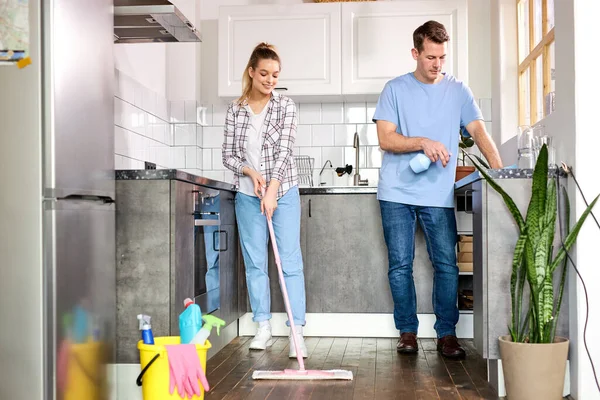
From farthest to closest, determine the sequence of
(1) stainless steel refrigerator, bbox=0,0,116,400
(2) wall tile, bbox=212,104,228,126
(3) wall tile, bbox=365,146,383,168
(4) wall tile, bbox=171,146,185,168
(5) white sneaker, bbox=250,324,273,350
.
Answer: (2) wall tile, bbox=212,104,228,126 → (3) wall tile, bbox=365,146,383,168 → (4) wall tile, bbox=171,146,185,168 → (5) white sneaker, bbox=250,324,273,350 → (1) stainless steel refrigerator, bbox=0,0,116,400

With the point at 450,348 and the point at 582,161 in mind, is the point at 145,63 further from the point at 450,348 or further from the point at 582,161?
the point at 582,161

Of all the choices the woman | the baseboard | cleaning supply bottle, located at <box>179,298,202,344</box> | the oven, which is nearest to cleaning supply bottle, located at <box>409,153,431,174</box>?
the woman

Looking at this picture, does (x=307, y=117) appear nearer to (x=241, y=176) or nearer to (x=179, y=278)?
(x=241, y=176)

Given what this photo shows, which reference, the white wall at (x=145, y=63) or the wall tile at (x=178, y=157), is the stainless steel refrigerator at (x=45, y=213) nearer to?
the white wall at (x=145, y=63)

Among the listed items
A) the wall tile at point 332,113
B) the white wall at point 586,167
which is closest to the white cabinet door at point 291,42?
the wall tile at point 332,113

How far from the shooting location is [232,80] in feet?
15.7

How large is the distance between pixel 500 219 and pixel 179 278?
1.21m

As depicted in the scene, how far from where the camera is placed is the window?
12.4 ft

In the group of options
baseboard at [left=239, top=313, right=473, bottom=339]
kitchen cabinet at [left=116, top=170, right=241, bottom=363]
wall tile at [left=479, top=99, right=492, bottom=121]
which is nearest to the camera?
kitchen cabinet at [left=116, top=170, right=241, bottom=363]

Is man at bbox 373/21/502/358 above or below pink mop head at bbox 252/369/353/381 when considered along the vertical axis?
above

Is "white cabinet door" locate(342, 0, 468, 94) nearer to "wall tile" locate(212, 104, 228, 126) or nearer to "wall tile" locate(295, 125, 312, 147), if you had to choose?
"wall tile" locate(295, 125, 312, 147)

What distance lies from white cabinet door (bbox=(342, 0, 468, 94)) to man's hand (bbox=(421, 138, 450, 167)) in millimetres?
1421

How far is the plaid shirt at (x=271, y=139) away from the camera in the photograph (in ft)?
11.6

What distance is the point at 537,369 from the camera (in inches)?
100
